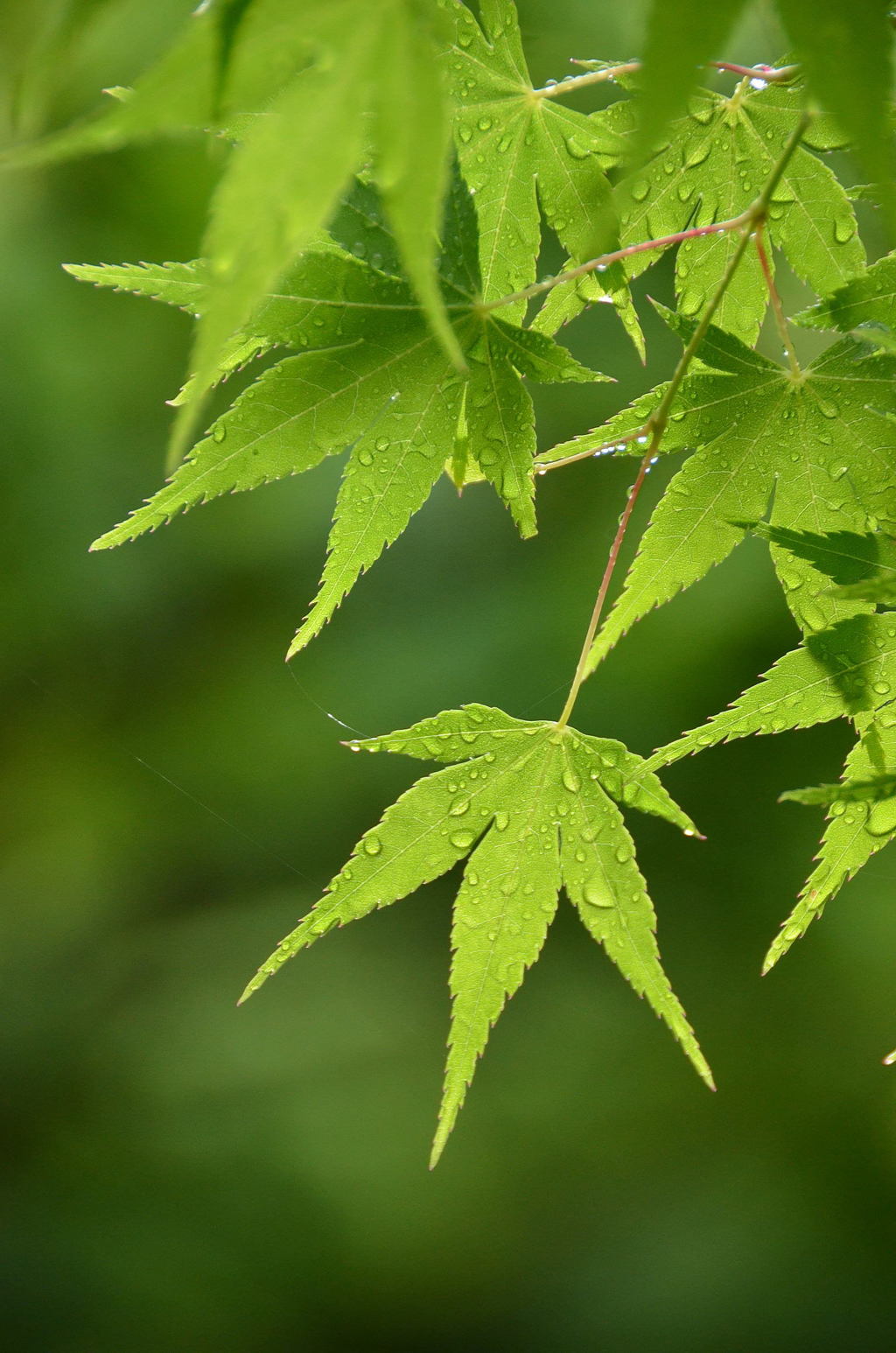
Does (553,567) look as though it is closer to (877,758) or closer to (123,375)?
(123,375)

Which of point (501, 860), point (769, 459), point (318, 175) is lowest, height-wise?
point (501, 860)

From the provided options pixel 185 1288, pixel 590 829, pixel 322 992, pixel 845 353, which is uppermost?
pixel 845 353

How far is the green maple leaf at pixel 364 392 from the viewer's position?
592 millimetres

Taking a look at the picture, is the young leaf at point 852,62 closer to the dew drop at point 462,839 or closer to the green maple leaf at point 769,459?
the green maple leaf at point 769,459

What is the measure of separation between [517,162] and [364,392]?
17 cm

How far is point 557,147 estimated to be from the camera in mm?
645

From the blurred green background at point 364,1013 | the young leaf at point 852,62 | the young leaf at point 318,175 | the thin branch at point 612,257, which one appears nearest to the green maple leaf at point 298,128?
the young leaf at point 318,175

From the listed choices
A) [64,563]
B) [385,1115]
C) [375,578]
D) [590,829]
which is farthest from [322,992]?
[590,829]

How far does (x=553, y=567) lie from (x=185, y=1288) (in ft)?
7.92

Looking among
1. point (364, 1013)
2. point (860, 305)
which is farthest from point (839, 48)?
point (364, 1013)

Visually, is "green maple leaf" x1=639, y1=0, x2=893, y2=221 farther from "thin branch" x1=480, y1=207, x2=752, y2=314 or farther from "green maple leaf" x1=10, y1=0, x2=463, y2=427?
"thin branch" x1=480, y1=207, x2=752, y2=314

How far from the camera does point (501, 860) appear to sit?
0.64 m

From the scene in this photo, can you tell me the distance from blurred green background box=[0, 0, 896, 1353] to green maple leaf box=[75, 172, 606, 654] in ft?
8.03

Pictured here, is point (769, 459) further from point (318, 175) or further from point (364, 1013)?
point (364, 1013)
